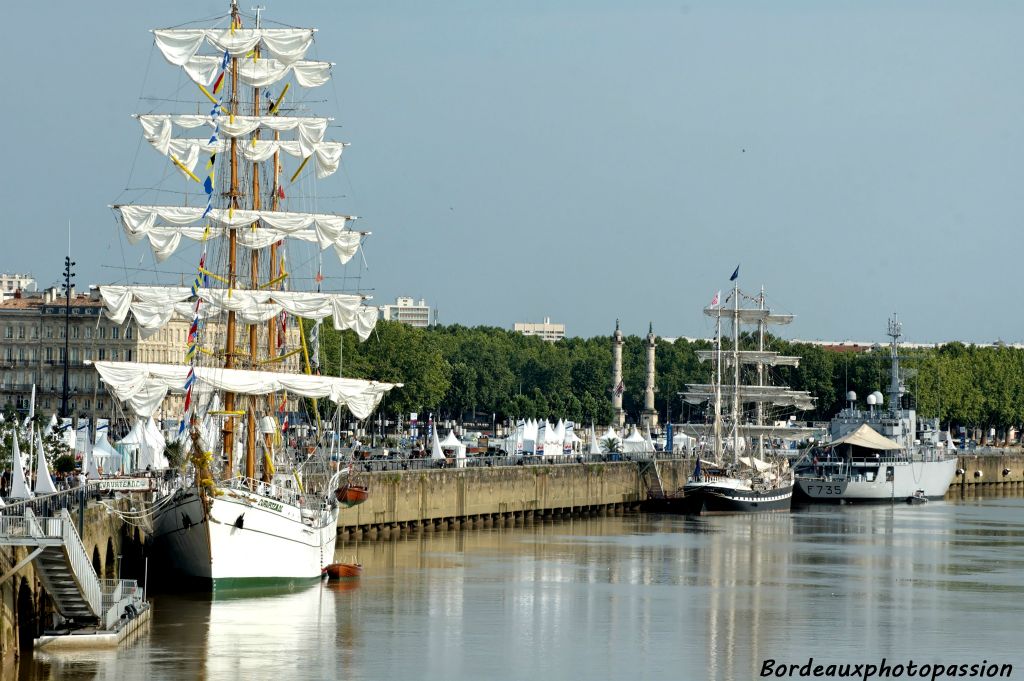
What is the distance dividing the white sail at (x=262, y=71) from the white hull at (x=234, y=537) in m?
15.1

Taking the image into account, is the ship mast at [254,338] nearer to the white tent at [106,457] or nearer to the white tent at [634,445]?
the white tent at [106,457]

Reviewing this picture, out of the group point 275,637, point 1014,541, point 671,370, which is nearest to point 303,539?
point 275,637

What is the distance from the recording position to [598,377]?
616 feet

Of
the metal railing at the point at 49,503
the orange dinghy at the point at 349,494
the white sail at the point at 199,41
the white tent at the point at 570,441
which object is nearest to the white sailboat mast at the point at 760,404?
the white tent at the point at 570,441

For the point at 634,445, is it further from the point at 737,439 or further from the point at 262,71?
the point at 262,71

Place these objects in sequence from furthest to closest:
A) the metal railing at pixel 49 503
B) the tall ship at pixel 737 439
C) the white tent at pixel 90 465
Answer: the tall ship at pixel 737 439
the white tent at pixel 90 465
the metal railing at pixel 49 503

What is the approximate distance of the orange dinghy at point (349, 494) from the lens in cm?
6806

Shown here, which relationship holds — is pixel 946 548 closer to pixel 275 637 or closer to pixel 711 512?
pixel 711 512

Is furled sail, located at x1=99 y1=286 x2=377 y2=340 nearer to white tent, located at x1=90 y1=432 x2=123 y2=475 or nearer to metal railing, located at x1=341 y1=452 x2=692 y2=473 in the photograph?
white tent, located at x1=90 y1=432 x2=123 y2=475

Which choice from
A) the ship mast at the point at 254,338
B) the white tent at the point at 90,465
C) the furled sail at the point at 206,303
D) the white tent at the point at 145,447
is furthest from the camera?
the white tent at the point at 145,447

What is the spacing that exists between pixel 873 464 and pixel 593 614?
206ft

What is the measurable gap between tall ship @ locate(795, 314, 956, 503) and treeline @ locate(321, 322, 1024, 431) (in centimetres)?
1013

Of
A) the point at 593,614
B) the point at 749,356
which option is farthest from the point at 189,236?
the point at 749,356

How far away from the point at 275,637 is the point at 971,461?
324 feet
